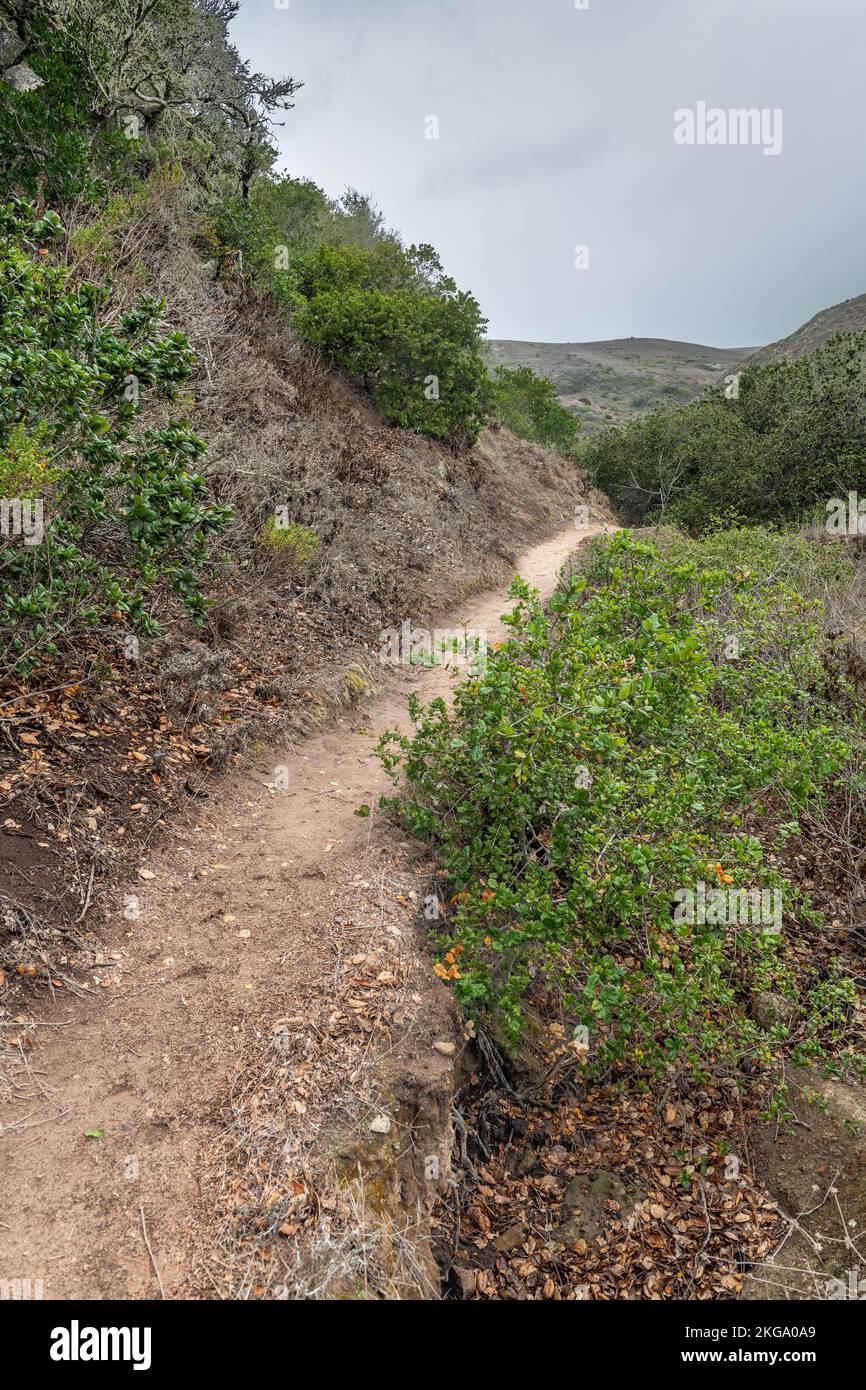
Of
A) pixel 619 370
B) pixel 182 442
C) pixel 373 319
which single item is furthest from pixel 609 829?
pixel 619 370

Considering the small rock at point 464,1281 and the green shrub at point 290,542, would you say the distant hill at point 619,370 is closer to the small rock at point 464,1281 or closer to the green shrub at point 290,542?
the green shrub at point 290,542

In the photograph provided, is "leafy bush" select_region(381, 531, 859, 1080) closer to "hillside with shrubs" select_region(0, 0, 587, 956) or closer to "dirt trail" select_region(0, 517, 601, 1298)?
"dirt trail" select_region(0, 517, 601, 1298)

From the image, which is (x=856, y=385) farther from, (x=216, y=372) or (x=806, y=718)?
(x=216, y=372)

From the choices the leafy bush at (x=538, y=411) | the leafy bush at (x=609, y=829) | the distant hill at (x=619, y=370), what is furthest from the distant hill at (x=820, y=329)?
the leafy bush at (x=609, y=829)

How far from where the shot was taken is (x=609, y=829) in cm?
433

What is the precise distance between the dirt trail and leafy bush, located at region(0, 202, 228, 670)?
5.63 feet

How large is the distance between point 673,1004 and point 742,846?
1046 mm

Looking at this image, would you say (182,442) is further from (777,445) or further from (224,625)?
(777,445)

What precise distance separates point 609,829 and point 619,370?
78.9 m

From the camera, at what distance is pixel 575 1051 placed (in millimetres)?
4473

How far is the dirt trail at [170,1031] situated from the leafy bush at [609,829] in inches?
32.2

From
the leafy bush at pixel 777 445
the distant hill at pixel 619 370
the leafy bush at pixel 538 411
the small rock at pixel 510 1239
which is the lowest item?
the small rock at pixel 510 1239

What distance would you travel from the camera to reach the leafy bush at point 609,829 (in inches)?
156

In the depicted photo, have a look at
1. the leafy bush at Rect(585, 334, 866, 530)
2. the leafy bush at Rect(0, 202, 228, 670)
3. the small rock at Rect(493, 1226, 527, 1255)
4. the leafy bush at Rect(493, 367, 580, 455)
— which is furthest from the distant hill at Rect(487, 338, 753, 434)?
the small rock at Rect(493, 1226, 527, 1255)
